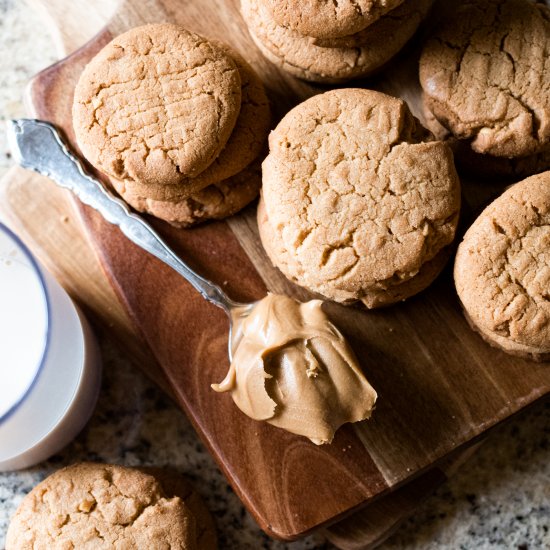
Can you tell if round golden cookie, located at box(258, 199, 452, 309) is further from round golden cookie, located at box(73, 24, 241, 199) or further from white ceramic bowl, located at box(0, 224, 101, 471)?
white ceramic bowl, located at box(0, 224, 101, 471)

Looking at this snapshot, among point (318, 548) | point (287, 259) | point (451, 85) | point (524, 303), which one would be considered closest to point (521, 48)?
point (451, 85)

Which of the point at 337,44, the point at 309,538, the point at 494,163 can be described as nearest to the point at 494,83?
the point at 494,163

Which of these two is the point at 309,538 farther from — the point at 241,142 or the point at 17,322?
the point at 241,142

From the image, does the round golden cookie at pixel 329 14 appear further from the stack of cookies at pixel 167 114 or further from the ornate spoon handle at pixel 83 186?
the ornate spoon handle at pixel 83 186

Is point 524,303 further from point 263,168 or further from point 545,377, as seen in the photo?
point 263,168

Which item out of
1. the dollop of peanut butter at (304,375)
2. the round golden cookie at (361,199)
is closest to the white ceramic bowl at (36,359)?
the dollop of peanut butter at (304,375)


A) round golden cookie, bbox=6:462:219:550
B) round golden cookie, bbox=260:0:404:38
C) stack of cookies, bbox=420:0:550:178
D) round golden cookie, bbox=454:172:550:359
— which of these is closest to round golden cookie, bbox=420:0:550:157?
stack of cookies, bbox=420:0:550:178
